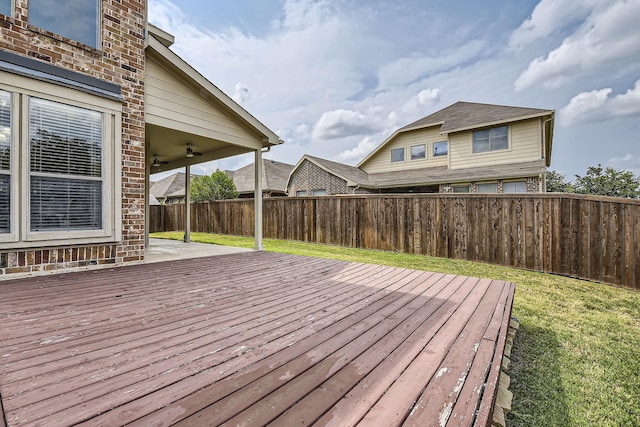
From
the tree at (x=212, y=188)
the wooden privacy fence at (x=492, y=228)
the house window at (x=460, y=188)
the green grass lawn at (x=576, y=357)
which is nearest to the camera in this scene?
the green grass lawn at (x=576, y=357)

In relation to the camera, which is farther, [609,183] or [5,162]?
[609,183]

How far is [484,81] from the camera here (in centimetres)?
1138

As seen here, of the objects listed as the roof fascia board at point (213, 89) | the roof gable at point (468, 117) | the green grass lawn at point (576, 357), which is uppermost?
the roof gable at point (468, 117)

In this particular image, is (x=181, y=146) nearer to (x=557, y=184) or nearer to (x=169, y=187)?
(x=169, y=187)

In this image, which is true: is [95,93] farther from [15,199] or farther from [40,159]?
[15,199]

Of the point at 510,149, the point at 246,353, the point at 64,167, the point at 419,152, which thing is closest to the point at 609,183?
the point at 510,149

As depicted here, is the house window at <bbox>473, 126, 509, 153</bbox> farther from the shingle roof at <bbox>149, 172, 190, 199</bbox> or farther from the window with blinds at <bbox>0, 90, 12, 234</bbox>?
the shingle roof at <bbox>149, 172, 190, 199</bbox>

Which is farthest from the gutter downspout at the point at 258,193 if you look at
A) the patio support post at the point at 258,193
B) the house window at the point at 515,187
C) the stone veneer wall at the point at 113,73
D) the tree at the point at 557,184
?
A: the tree at the point at 557,184

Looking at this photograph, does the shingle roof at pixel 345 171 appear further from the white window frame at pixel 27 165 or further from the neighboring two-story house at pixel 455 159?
the white window frame at pixel 27 165

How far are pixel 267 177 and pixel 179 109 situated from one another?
14977mm

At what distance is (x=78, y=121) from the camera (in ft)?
12.9

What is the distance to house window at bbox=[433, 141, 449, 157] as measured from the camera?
1420 cm

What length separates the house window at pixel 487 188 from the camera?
11787 mm

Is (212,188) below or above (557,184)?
below
